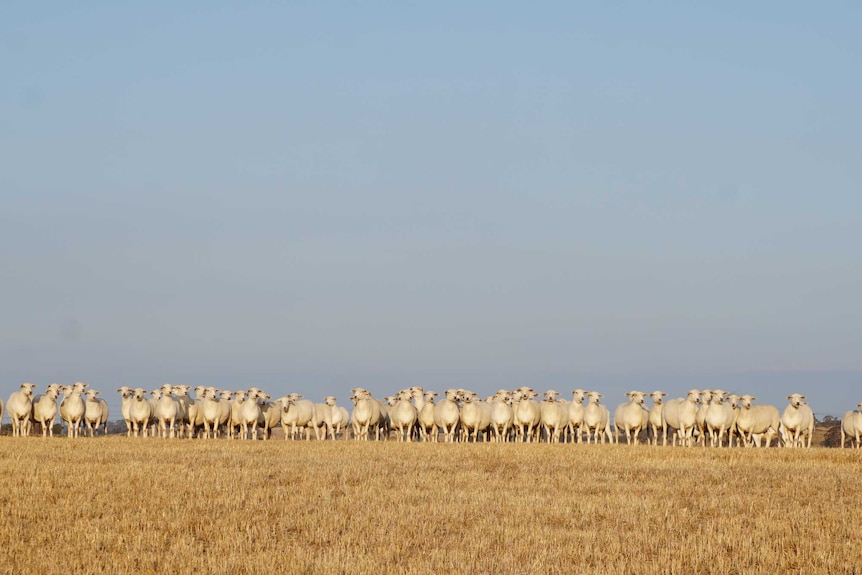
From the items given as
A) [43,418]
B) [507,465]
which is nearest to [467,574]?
[507,465]

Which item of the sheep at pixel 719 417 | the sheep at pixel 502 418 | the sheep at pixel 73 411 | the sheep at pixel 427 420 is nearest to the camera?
the sheep at pixel 719 417

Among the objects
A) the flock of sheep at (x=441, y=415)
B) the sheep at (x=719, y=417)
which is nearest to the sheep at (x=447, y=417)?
the flock of sheep at (x=441, y=415)

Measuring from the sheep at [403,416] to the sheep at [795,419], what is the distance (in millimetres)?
14246

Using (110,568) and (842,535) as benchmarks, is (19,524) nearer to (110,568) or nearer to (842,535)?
(110,568)

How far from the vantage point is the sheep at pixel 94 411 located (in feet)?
134

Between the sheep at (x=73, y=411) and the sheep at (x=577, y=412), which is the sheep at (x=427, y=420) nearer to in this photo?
the sheep at (x=577, y=412)

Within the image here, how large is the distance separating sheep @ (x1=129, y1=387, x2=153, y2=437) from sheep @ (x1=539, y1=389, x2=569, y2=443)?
15976 mm

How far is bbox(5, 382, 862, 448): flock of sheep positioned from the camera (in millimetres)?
39281

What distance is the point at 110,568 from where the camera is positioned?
41.1 feet

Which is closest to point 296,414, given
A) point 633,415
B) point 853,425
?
point 633,415

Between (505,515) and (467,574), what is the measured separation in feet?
13.1

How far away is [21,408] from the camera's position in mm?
39438

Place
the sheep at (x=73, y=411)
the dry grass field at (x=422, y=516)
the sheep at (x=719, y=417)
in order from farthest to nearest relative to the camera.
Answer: the sheep at (x=73, y=411) < the sheep at (x=719, y=417) < the dry grass field at (x=422, y=516)

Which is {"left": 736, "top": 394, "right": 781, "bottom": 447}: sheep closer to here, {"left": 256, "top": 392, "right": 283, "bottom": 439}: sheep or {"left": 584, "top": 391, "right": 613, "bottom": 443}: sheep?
{"left": 584, "top": 391, "right": 613, "bottom": 443}: sheep
